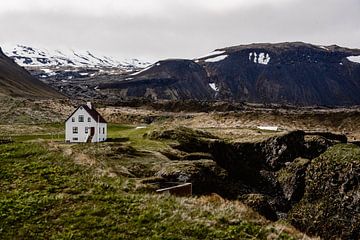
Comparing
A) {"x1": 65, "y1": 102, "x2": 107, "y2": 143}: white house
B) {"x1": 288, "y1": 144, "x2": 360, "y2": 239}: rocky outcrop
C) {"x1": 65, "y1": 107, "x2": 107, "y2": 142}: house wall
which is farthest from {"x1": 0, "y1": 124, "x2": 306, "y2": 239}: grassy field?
{"x1": 65, "y1": 107, "x2": 107, "y2": 142}: house wall

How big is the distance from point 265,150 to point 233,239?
5058 cm

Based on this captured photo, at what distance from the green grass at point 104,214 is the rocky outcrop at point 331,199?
91.5 ft

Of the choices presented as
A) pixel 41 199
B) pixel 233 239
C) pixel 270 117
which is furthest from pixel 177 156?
pixel 270 117

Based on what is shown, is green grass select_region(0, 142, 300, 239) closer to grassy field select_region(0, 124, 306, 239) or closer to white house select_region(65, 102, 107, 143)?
grassy field select_region(0, 124, 306, 239)

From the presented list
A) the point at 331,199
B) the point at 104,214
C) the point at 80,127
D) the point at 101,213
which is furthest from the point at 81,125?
the point at 104,214

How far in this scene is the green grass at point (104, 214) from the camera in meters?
16.2

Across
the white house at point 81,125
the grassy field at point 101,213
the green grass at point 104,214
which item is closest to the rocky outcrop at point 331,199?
the grassy field at point 101,213

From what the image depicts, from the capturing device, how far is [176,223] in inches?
671

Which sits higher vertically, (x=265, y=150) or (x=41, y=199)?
(x=41, y=199)

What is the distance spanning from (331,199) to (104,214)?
127 feet

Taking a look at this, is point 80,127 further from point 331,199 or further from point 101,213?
point 101,213

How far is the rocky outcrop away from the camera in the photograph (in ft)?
152

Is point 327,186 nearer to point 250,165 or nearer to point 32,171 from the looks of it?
point 250,165

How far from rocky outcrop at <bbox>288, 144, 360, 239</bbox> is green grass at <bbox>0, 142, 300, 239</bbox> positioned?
2789 cm
